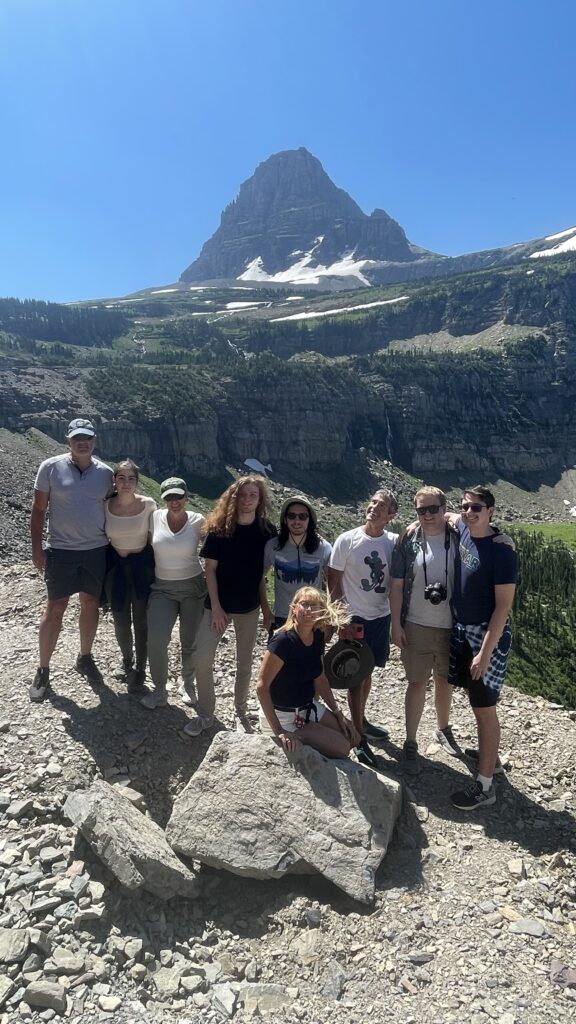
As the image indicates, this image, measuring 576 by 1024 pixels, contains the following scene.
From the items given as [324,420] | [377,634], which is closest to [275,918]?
[377,634]

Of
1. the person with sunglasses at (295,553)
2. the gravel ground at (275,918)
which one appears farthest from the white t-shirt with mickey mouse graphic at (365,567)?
the gravel ground at (275,918)

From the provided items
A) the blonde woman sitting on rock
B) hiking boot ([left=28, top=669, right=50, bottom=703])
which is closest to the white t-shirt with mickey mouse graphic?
the blonde woman sitting on rock

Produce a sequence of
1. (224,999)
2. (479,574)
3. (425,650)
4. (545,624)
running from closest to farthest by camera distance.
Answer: (224,999) → (479,574) → (425,650) → (545,624)

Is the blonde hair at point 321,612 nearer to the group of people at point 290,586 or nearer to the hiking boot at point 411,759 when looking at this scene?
the group of people at point 290,586

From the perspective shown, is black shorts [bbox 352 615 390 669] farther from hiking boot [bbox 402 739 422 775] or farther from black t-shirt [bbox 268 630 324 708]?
hiking boot [bbox 402 739 422 775]

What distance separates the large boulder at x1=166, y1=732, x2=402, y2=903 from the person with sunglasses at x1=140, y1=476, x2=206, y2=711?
6.53 ft

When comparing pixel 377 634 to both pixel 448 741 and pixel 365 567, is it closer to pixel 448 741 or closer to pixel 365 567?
pixel 365 567

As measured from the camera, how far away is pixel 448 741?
9.20 m

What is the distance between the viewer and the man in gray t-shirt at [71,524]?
8172mm

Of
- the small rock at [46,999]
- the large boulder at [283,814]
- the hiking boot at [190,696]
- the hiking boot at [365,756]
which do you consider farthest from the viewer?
the hiking boot at [190,696]

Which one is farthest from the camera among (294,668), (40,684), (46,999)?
(40,684)

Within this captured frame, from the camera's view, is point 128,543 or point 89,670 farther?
point 89,670

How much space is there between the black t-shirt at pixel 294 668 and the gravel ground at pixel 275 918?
1.96 m

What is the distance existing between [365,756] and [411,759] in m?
0.82
